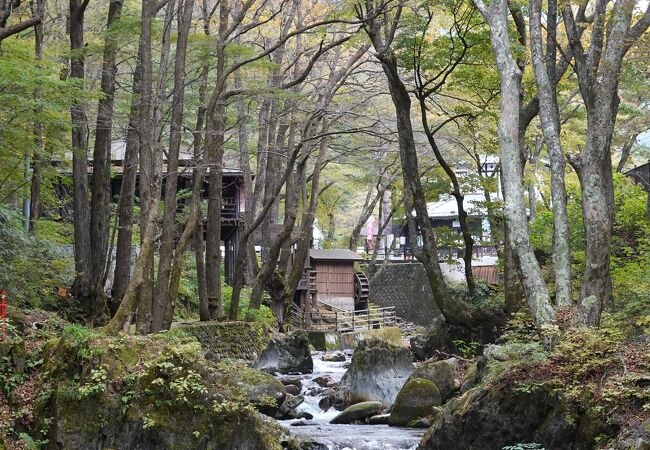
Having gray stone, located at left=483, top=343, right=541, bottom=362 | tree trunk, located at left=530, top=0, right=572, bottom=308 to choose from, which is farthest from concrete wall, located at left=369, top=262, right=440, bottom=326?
tree trunk, located at left=530, top=0, right=572, bottom=308

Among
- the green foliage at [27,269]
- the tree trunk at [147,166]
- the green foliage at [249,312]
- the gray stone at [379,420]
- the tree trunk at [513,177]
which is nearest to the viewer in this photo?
the tree trunk at [513,177]

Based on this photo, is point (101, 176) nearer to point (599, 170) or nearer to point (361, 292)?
point (599, 170)

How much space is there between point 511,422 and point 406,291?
30.4 m

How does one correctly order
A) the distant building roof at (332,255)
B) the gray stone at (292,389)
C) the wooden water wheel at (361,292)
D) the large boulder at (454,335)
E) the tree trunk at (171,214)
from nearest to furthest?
the tree trunk at (171,214) < the gray stone at (292,389) < the large boulder at (454,335) < the distant building roof at (332,255) < the wooden water wheel at (361,292)

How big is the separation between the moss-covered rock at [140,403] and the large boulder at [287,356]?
10.6m

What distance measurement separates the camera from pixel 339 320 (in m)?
34.5

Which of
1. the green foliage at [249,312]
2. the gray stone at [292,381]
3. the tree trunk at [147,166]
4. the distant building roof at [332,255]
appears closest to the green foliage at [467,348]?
the gray stone at [292,381]

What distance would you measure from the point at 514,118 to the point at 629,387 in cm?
475

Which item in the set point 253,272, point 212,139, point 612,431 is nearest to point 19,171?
point 212,139

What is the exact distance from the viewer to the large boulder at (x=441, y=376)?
14750mm

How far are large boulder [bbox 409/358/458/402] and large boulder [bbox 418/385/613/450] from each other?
3.42 meters

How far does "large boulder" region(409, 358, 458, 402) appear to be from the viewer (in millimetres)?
14750

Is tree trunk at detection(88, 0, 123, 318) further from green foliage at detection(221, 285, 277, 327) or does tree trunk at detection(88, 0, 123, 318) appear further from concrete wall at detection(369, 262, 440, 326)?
concrete wall at detection(369, 262, 440, 326)

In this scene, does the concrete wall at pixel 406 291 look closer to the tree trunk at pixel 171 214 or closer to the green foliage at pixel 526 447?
the tree trunk at pixel 171 214
